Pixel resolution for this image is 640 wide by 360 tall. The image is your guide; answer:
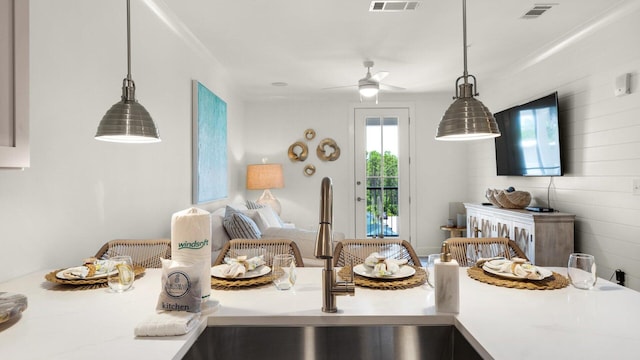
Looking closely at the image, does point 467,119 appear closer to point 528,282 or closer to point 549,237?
point 528,282

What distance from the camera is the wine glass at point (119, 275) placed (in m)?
A: 1.35

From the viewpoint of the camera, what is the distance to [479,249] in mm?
2061

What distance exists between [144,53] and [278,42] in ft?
4.50

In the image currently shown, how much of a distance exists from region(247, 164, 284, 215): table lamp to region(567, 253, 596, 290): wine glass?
453cm

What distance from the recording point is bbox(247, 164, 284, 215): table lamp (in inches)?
222

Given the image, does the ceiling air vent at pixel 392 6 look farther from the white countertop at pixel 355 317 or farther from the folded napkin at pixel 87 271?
the folded napkin at pixel 87 271

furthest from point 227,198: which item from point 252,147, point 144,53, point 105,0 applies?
point 105,0

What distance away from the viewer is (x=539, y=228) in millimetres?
3488

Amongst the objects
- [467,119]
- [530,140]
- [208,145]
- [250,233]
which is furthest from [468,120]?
[530,140]

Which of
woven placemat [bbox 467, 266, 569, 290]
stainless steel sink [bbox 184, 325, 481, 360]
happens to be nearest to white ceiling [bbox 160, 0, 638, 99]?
woven placemat [bbox 467, 266, 569, 290]

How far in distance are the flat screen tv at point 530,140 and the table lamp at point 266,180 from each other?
2.91 meters

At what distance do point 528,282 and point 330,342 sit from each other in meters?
0.76

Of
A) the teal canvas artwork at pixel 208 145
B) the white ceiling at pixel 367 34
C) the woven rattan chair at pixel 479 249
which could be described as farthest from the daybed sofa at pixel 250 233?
the white ceiling at pixel 367 34

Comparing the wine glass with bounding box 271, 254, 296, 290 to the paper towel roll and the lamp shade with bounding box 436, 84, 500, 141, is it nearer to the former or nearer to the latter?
the paper towel roll
